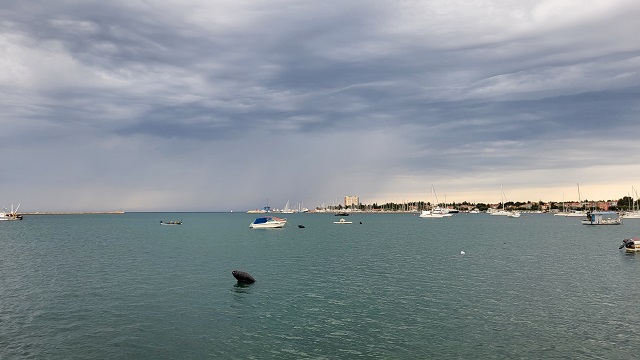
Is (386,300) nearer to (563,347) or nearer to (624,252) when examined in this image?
(563,347)

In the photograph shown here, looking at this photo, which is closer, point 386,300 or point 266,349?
point 266,349

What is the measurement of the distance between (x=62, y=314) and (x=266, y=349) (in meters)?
19.7

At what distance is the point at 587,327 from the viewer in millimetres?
31797

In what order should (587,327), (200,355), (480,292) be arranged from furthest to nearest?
(480,292)
(587,327)
(200,355)

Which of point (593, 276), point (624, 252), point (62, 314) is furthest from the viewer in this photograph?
point (624, 252)

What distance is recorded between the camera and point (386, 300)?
135 ft

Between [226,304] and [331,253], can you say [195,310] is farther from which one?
[331,253]

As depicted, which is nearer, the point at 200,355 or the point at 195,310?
the point at 200,355

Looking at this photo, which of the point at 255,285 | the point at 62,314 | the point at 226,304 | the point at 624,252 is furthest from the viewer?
the point at 624,252

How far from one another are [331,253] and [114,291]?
144ft

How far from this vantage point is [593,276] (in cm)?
5484

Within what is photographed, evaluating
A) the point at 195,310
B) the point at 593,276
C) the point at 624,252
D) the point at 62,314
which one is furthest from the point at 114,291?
the point at 624,252

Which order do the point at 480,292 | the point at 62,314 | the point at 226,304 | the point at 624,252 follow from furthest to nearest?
the point at 624,252 < the point at 480,292 < the point at 226,304 < the point at 62,314

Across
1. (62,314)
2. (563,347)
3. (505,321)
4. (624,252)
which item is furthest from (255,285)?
(624,252)
